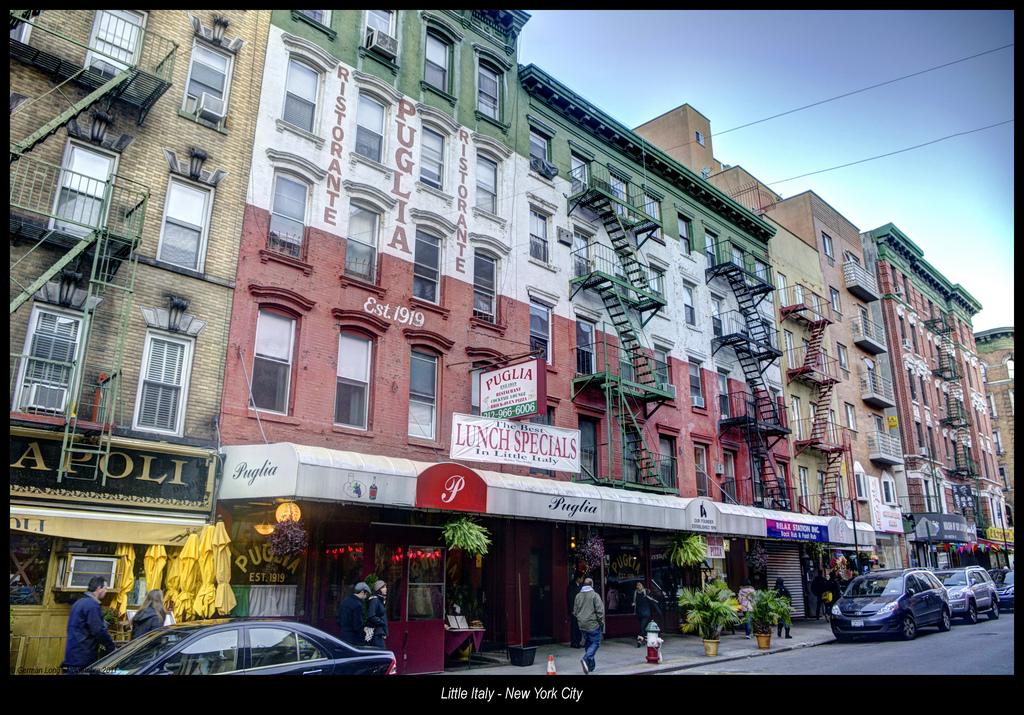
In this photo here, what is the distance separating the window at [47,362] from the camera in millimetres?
12273

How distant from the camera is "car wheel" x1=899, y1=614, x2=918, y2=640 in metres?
17.5

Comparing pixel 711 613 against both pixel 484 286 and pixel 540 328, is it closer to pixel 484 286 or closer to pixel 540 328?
pixel 540 328

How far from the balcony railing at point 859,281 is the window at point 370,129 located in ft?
98.5

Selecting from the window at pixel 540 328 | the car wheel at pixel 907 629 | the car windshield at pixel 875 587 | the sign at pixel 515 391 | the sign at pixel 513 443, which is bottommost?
the car wheel at pixel 907 629

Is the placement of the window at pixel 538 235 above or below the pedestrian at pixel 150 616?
above

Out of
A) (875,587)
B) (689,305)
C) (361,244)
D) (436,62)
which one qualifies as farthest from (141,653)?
(689,305)

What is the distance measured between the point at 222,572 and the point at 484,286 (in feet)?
36.1

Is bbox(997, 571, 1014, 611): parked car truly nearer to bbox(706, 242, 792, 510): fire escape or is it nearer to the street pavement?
the street pavement

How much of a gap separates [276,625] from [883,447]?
36902 millimetres

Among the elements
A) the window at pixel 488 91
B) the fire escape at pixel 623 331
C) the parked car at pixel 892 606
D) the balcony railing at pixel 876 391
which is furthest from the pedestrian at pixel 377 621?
the balcony railing at pixel 876 391

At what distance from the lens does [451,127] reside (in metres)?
21.1

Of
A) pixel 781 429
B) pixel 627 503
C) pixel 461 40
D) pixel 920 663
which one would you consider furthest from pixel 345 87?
pixel 781 429

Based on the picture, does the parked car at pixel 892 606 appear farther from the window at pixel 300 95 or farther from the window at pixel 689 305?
the window at pixel 300 95

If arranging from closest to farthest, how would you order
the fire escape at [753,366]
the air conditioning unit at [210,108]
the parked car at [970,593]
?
1. the air conditioning unit at [210,108]
2. the parked car at [970,593]
3. the fire escape at [753,366]
